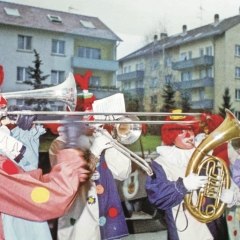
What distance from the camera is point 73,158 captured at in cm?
136

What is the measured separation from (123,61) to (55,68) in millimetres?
650

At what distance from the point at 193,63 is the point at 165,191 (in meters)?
Answer: 1.67

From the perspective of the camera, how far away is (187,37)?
3709mm

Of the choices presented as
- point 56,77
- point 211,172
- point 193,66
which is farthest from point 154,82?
point 211,172

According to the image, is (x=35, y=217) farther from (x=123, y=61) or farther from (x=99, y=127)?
(x=123, y=61)

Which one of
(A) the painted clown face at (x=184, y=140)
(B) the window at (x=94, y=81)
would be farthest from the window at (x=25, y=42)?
(A) the painted clown face at (x=184, y=140)

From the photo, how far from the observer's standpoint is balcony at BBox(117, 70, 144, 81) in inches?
126

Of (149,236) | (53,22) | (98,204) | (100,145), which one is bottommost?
(149,236)

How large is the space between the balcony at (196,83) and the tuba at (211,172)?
1.23 m

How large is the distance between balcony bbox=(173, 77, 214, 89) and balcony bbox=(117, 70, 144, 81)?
410 mm

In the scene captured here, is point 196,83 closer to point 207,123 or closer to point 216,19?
point 216,19

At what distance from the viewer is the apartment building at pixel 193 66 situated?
3.44 metres

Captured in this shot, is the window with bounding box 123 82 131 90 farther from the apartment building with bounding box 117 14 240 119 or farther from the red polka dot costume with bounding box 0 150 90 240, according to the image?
the red polka dot costume with bounding box 0 150 90 240

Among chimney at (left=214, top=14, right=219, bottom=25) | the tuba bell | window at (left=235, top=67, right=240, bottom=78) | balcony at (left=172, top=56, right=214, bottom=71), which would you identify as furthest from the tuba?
chimney at (left=214, top=14, right=219, bottom=25)
